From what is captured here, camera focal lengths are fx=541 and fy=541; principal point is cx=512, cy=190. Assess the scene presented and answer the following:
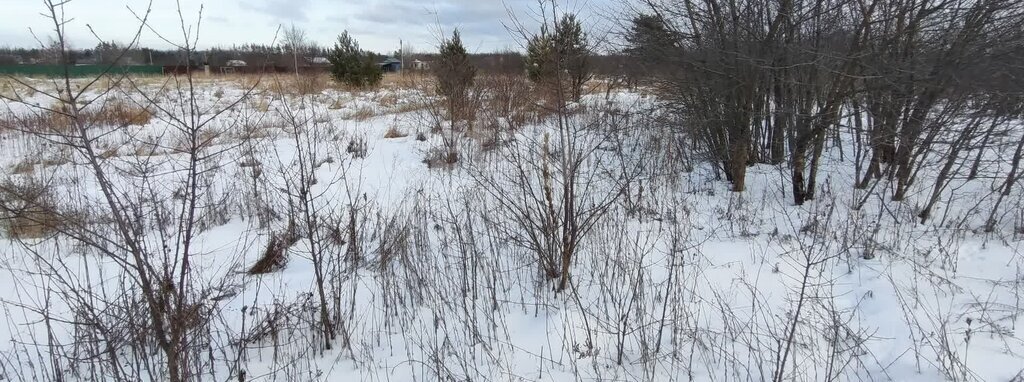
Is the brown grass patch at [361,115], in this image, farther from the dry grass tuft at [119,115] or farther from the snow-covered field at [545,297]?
the snow-covered field at [545,297]

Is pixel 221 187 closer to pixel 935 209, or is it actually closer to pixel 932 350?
pixel 932 350

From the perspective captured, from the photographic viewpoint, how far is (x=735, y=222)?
170 inches

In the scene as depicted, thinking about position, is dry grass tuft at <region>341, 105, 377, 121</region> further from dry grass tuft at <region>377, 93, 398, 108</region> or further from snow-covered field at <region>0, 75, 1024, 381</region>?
snow-covered field at <region>0, 75, 1024, 381</region>

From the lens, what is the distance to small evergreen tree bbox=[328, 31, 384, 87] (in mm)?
17031


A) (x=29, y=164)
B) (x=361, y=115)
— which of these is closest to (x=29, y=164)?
(x=29, y=164)

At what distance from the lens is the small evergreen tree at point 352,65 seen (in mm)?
17031

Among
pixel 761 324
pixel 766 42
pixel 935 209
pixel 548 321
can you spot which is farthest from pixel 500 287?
pixel 935 209

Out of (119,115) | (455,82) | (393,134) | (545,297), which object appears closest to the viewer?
(545,297)

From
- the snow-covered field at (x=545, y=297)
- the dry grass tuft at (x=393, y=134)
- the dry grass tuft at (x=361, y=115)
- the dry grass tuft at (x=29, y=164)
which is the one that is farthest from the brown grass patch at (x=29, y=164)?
the dry grass tuft at (x=361, y=115)

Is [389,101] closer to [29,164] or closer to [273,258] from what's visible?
[29,164]

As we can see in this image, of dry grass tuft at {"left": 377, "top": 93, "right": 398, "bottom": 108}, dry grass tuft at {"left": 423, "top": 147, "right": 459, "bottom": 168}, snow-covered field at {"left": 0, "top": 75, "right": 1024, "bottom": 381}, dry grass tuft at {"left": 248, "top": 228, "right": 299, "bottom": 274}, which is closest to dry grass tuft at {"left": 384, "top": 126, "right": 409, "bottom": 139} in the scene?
dry grass tuft at {"left": 423, "top": 147, "right": 459, "bottom": 168}

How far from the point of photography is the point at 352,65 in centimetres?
1703

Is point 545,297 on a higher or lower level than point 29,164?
lower

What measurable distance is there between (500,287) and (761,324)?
1.40 metres
